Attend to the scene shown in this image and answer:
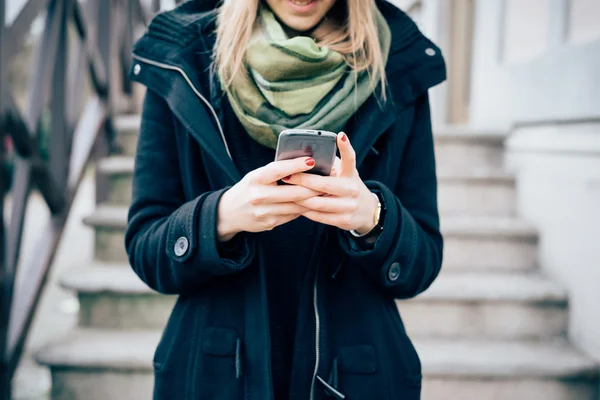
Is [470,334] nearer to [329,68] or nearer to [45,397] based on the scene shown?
[329,68]

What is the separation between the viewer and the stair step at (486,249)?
2.19m

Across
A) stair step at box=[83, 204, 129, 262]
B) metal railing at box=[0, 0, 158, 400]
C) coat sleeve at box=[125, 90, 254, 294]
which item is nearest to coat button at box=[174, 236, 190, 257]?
coat sleeve at box=[125, 90, 254, 294]

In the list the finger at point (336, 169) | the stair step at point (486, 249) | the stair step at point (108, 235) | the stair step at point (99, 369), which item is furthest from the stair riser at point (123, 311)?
the finger at point (336, 169)

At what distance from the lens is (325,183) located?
670 mm

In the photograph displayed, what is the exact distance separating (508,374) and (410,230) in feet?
4.15

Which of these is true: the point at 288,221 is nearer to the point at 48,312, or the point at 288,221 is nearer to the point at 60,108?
the point at 60,108

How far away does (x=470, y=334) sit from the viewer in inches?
78.9

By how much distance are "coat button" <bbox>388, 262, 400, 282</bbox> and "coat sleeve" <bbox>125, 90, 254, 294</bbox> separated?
233 millimetres

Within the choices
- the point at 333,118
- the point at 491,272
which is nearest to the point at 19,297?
the point at 333,118

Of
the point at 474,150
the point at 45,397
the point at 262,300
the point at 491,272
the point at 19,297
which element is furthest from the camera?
the point at 474,150

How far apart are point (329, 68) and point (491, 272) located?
1.62 m

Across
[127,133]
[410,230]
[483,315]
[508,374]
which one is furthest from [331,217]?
[127,133]

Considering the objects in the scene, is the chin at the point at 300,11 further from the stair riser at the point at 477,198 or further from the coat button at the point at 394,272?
the stair riser at the point at 477,198

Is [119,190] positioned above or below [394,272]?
above
